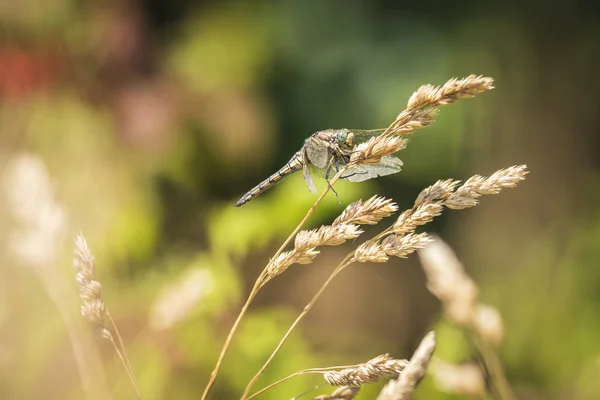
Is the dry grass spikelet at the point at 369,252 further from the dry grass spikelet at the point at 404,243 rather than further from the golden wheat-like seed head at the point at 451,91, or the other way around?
the golden wheat-like seed head at the point at 451,91

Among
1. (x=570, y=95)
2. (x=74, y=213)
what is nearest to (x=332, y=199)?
(x=74, y=213)

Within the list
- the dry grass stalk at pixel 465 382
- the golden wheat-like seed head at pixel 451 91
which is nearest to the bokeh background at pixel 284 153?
the dry grass stalk at pixel 465 382

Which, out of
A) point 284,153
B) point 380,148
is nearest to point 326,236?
point 380,148

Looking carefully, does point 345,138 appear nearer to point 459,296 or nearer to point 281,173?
point 281,173

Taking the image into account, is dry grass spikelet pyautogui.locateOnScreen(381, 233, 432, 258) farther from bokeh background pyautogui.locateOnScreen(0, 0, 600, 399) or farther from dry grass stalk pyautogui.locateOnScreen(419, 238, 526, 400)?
bokeh background pyautogui.locateOnScreen(0, 0, 600, 399)

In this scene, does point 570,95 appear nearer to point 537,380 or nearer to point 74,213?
point 537,380

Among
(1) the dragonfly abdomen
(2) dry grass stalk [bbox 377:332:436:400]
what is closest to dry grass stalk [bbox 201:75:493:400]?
(2) dry grass stalk [bbox 377:332:436:400]

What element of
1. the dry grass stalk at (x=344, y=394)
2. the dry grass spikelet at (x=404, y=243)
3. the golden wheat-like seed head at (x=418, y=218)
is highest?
the golden wheat-like seed head at (x=418, y=218)
